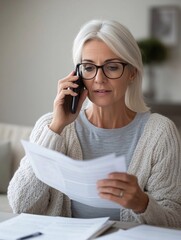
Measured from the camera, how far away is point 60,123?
1.40m

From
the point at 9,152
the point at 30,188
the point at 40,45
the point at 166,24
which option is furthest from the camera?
the point at 40,45

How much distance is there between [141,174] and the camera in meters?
1.42

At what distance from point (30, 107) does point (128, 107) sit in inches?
120

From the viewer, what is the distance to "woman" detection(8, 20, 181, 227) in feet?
4.49

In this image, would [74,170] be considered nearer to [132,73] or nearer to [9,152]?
[132,73]

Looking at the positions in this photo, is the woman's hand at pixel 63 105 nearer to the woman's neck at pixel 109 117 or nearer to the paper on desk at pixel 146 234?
the woman's neck at pixel 109 117

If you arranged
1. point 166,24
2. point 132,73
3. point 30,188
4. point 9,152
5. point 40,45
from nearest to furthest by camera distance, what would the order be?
point 30,188, point 132,73, point 9,152, point 166,24, point 40,45

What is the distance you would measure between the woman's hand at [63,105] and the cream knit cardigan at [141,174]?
0.03 metres

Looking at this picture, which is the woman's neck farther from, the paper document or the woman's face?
the paper document

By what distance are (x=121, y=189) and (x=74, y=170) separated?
0.41 ft

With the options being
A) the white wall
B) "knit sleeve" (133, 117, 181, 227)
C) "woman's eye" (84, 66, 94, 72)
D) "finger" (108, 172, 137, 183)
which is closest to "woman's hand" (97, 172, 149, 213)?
"finger" (108, 172, 137, 183)

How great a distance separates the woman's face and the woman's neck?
99mm

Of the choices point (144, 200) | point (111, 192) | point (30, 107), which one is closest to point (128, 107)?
point (144, 200)

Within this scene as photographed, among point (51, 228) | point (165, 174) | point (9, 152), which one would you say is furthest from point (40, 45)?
point (51, 228)
